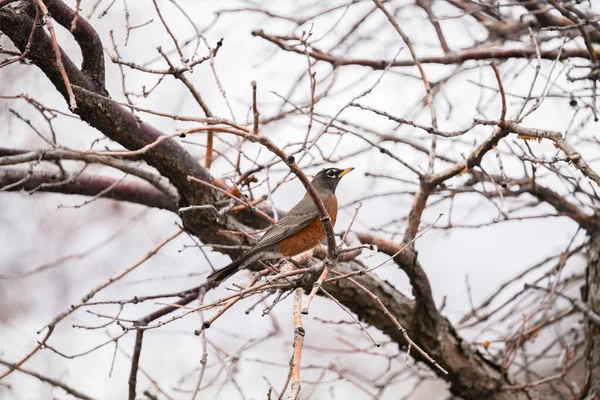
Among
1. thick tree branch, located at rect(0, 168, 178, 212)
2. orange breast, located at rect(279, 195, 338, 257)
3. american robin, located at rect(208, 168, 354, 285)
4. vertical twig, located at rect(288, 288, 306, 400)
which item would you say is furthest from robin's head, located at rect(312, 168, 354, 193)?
vertical twig, located at rect(288, 288, 306, 400)

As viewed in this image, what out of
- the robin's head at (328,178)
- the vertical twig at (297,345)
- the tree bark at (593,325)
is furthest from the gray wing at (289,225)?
the tree bark at (593,325)

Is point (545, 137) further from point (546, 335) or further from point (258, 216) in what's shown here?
point (546, 335)

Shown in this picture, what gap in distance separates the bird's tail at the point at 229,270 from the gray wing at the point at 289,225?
9 centimetres

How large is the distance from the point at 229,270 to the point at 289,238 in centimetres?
51

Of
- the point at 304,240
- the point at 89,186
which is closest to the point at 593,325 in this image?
the point at 304,240

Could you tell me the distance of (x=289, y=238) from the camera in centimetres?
432

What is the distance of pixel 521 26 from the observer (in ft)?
17.3

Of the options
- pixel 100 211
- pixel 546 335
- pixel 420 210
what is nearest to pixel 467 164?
pixel 420 210

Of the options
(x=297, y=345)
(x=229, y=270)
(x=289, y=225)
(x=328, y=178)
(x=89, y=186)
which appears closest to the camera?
(x=297, y=345)

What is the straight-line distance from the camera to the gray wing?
4.13 m

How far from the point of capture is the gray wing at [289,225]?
413cm

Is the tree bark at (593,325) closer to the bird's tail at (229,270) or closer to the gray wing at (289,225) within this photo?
the gray wing at (289,225)

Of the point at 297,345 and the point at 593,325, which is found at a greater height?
the point at 593,325

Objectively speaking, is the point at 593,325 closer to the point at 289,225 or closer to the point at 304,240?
the point at 304,240
